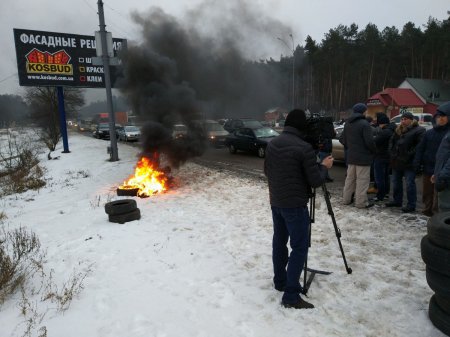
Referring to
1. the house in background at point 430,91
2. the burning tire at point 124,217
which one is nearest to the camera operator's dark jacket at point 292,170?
the burning tire at point 124,217

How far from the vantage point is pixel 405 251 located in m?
4.73

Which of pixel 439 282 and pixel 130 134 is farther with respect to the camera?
pixel 130 134

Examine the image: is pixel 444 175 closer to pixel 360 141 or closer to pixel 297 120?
pixel 297 120

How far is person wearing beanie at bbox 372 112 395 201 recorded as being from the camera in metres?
7.20

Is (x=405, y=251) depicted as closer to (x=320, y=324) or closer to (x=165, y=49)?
(x=320, y=324)

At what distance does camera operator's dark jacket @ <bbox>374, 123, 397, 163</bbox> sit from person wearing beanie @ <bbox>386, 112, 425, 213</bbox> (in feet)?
1.27

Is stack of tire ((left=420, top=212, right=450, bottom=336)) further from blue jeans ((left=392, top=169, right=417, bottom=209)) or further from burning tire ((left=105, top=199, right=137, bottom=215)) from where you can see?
burning tire ((left=105, top=199, right=137, bottom=215))

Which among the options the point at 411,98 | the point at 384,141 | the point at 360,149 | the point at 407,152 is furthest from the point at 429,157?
the point at 411,98

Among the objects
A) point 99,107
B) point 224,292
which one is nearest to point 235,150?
point 224,292

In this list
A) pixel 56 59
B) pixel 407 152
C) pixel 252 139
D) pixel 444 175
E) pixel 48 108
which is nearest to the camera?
pixel 444 175

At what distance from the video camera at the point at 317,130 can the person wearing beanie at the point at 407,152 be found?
9.80 feet

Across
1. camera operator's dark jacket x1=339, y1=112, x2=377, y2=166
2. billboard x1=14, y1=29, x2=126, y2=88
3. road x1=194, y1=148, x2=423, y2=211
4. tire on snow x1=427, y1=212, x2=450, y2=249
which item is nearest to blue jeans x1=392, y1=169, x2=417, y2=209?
road x1=194, y1=148, x2=423, y2=211

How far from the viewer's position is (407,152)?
638 centimetres

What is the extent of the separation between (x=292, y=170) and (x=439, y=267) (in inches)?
58.6
